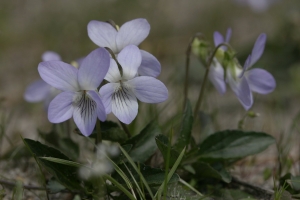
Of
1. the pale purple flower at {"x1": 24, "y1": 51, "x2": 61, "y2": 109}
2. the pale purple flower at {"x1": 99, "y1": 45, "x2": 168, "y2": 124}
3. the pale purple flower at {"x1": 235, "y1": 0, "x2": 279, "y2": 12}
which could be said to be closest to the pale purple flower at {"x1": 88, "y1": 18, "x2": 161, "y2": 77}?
the pale purple flower at {"x1": 99, "y1": 45, "x2": 168, "y2": 124}

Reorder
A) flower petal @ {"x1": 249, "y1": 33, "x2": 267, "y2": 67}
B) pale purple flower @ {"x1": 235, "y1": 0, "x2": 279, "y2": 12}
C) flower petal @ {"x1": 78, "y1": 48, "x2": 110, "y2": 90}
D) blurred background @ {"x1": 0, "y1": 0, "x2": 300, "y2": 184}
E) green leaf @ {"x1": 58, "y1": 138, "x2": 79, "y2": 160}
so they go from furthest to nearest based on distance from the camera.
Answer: pale purple flower @ {"x1": 235, "y1": 0, "x2": 279, "y2": 12} → blurred background @ {"x1": 0, "y1": 0, "x2": 300, "y2": 184} → green leaf @ {"x1": 58, "y1": 138, "x2": 79, "y2": 160} → flower petal @ {"x1": 249, "y1": 33, "x2": 267, "y2": 67} → flower petal @ {"x1": 78, "y1": 48, "x2": 110, "y2": 90}

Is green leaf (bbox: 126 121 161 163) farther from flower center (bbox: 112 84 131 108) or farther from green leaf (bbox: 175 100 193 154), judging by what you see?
flower center (bbox: 112 84 131 108)

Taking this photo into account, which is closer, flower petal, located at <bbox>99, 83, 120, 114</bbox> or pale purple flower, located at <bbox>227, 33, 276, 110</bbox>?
flower petal, located at <bbox>99, 83, 120, 114</bbox>

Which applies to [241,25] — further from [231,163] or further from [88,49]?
[231,163]

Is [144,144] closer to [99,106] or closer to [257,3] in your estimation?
[99,106]

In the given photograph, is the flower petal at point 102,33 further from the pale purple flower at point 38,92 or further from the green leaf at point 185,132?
the pale purple flower at point 38,92

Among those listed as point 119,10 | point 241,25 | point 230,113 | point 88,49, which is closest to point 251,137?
point 230,113

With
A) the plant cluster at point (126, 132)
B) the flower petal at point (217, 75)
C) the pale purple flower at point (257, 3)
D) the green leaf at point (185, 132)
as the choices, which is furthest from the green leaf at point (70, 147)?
the pale purple flower at point (257, 3)
